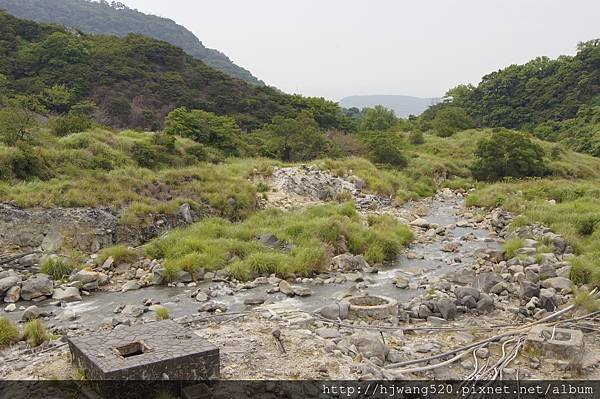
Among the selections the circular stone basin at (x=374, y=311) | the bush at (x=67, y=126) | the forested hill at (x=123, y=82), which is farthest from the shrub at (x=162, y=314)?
the forested hill at (x=123, y=82)

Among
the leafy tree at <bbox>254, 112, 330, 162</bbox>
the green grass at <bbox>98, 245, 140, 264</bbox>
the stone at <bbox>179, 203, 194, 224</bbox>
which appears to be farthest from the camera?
the leafy tree at <bbox>254, 112, 330, 162</bbox>

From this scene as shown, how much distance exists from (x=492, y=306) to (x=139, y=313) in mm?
6699

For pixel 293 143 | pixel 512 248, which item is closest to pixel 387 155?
pixel 293 143

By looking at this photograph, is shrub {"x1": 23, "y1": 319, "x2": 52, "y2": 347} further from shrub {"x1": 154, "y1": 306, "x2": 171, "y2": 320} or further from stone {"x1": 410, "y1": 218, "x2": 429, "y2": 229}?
stone {"x1": 410, "y1": 218, "x2": 429, "y2": 229}

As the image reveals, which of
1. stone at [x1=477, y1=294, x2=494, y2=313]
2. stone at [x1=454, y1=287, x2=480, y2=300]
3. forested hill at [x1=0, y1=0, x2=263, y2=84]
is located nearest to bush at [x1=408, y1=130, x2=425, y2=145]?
stone at [x1=454, y1=287, x2=480, y2=300]

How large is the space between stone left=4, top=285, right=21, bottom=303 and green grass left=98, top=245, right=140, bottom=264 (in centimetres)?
240

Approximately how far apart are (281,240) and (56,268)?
5.77 metres

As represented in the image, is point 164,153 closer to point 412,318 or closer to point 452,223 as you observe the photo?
point 452,223

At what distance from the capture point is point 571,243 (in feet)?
47.6

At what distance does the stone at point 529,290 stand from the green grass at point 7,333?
365 inches

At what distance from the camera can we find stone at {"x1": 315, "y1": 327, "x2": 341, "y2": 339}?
27.3 ft

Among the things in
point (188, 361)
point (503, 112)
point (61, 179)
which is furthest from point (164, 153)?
point (503, 112)

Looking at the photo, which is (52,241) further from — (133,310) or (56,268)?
(133,310)

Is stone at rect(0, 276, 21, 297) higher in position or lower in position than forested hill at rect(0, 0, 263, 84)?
lower
